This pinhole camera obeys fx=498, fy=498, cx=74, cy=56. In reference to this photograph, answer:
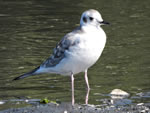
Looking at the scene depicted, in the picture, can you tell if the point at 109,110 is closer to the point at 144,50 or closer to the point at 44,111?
the point at 44,111

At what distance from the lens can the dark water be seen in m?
10.6

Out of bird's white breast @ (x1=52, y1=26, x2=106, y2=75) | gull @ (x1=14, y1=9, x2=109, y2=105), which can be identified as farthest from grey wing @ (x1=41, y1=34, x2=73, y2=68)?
bird's white breast @ (x1=52, y1=26, x2=106, y2=75)

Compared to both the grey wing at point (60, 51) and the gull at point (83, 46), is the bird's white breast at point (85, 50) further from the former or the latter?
the grey wing at point (60, 51)

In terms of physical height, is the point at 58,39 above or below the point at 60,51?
above

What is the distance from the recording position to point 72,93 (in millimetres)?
9586

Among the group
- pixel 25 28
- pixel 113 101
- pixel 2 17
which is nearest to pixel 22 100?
pixel 113 101

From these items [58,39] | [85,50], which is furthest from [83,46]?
[58,39]

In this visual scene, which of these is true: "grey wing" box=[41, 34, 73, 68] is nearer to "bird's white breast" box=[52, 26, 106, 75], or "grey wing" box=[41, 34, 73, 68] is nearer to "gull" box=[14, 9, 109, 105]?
"gull" box=[14, 9, 109, 105]

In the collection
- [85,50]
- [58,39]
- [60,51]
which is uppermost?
[58,39]

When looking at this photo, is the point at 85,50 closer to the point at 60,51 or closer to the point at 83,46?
the point at 83,46

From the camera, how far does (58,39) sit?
1526cm

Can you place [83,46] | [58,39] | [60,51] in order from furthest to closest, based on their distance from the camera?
[58,39]
[60,51]
[83,46]

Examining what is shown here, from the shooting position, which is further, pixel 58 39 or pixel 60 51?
pixel 58 39

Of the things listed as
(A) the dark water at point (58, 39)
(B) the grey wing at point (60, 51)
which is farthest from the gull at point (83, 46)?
(A) the dark water at point (58, 39)
